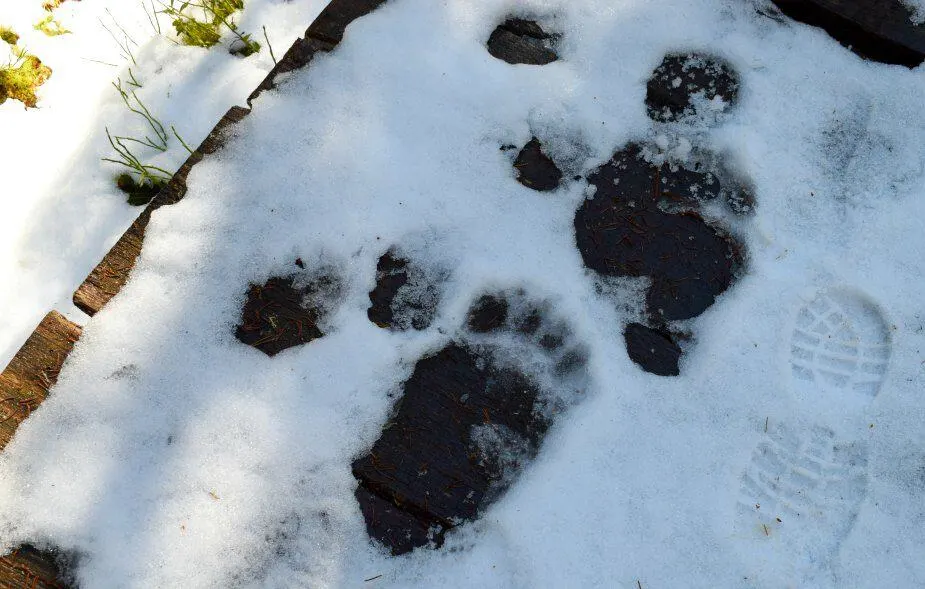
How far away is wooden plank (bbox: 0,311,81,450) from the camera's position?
5.56 feet

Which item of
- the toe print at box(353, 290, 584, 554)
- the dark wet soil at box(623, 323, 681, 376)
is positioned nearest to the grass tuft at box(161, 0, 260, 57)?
the toe print at box(353, 290, 584, 554)

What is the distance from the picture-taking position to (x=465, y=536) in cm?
167

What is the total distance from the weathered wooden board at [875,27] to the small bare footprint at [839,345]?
785 millimetres

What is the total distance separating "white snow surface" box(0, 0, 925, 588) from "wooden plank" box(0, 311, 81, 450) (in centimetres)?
3

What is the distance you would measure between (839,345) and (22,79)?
9.63ft

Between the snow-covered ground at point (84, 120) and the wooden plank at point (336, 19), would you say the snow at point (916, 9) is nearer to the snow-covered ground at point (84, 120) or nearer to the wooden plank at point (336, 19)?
the wooden plank at point (336, 19)

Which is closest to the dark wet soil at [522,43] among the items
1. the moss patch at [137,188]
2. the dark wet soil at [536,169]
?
the dark wet soil at [536,169]

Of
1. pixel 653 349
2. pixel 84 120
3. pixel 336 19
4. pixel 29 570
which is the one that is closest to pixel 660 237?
pixel 653 349

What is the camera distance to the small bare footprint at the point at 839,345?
1757mm

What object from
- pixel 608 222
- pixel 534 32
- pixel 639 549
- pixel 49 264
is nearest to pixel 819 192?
pixel 608 222

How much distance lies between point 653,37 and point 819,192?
0.70m

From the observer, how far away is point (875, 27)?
192cm

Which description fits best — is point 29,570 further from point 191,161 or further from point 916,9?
point 916,9

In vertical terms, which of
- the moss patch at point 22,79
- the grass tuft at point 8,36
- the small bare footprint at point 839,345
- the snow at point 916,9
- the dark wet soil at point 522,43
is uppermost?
the grass tuft at point 8,36
